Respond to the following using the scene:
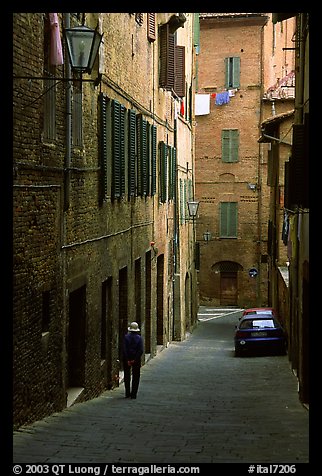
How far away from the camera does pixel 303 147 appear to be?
48.1 feet

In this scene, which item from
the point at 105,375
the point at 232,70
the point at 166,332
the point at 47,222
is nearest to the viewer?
the point at 47,222

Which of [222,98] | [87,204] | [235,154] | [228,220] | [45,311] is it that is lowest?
[45,311]

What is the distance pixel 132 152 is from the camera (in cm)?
1961

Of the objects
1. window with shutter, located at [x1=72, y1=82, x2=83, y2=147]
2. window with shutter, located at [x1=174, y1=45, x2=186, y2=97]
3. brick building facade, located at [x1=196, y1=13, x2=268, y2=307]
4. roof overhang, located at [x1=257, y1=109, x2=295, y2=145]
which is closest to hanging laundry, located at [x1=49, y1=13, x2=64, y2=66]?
window with shutter, located at [x1=72, y1=82, x2=83, y2=147]

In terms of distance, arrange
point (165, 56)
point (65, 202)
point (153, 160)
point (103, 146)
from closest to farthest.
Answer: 1. point (65, 202)
2. point (103, 146)
3. point (153, 160)
4. point (165, 56)

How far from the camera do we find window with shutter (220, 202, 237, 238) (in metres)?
44.5

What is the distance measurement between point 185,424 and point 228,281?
33013mm

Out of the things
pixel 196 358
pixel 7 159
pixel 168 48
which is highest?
pixel 168 48

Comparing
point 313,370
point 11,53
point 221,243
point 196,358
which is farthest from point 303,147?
point 221,243

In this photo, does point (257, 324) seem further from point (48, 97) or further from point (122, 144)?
point (48, 97)

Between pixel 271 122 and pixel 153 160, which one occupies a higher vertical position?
pixel 271 122

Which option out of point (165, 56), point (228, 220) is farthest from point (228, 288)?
point (165, 56)
